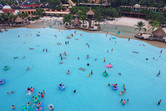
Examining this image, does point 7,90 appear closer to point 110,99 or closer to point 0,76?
point 0,76

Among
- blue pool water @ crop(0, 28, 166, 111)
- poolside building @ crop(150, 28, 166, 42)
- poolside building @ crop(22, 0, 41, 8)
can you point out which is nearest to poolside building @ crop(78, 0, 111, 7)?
poolside building @ crop(22, 0, 41, 8)

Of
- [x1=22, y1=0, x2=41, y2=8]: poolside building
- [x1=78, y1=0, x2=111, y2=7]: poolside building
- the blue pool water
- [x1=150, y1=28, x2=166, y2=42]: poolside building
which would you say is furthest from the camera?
[x1=78, y1=0, x2=111, y2=7]: poolside building

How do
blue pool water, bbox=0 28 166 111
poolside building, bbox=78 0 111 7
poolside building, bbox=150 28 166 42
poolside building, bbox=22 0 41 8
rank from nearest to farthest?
blue pool water, bbox=0 28 166 111 < poolside building, bbox=150 28 166 42 < poolside building, bbox=22 0 41 8 < poolside building, bbox=78 0 111 7

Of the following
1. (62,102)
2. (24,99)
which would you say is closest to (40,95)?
(24,99)

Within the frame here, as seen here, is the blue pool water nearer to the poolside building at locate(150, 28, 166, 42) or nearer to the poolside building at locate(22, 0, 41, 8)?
the poolside building at locate(150, 28, 166, 42)

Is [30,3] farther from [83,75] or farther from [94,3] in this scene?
[83,75]

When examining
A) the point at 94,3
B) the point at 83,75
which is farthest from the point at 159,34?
the point at 94,3

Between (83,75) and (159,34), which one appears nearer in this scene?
(83,75)

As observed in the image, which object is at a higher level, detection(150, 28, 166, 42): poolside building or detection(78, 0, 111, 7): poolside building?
detection(78, 0, 111, 7): poolside building

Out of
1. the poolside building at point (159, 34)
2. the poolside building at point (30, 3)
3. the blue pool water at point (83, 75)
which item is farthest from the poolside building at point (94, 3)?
the blue pool water at point (83, 75)
